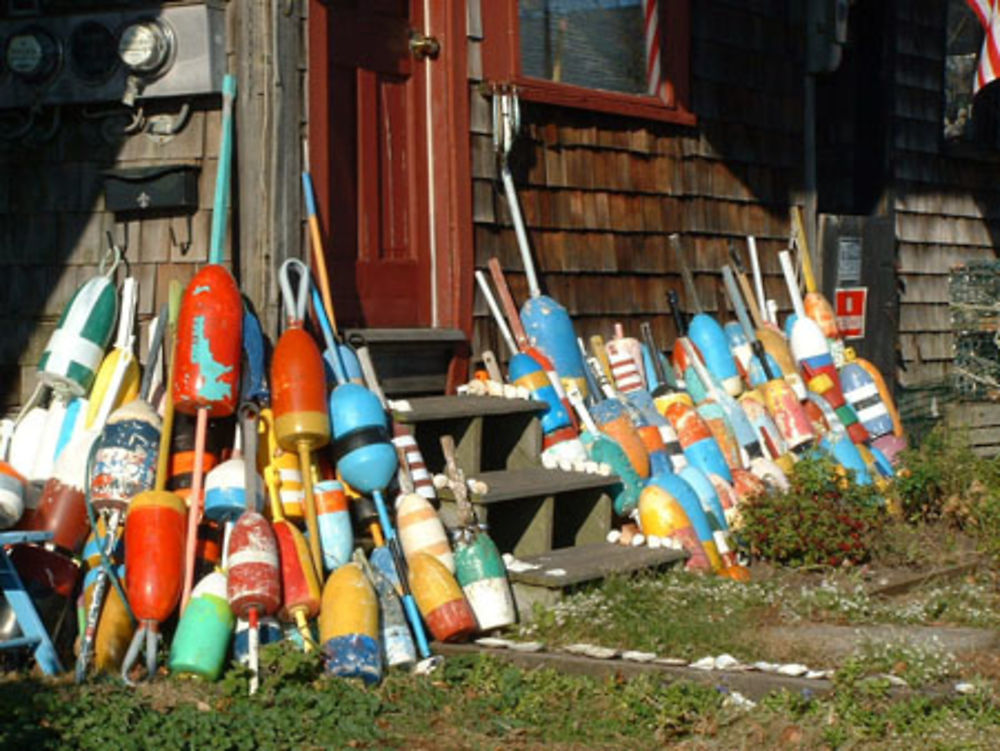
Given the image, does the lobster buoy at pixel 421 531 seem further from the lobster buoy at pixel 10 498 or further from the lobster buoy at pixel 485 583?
the lobster buoy at pixel 10 498

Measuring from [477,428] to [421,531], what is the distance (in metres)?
1.17

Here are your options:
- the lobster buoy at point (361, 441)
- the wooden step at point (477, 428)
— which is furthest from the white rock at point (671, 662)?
the wooden step at point (477, 428)

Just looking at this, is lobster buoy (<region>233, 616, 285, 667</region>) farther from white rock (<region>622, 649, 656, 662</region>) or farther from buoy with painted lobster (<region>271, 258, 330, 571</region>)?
white rock (<region>622, 649, 656, 662</region>)

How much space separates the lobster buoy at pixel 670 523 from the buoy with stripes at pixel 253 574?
2.25 metres

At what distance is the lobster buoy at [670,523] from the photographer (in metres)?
8.38

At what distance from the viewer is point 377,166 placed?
893 cm

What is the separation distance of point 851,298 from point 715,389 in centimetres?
260

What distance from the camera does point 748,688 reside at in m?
6.23

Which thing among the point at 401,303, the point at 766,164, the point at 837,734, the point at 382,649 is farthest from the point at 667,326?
the point at 837,734

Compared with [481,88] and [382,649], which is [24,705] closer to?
[382,649]

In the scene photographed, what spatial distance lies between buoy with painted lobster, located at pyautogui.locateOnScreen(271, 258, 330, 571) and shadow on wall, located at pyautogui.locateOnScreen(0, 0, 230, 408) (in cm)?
82

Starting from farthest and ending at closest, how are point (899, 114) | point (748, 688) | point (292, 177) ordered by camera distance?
point (899, 114)
point (292, 177)
point (748, 688)

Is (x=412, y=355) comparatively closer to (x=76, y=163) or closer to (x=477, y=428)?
(x=477, y=428)

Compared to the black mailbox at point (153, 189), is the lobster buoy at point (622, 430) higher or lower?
lower
